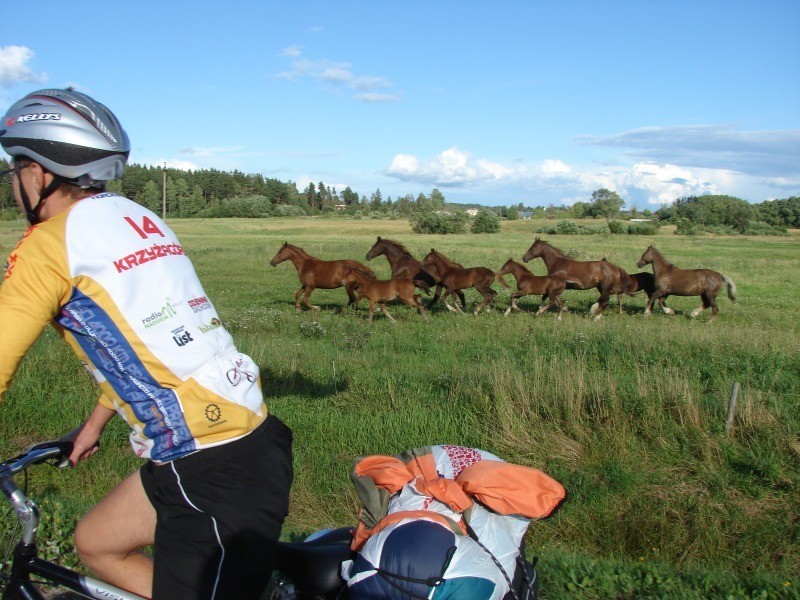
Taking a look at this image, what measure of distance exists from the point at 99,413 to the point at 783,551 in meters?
4.84

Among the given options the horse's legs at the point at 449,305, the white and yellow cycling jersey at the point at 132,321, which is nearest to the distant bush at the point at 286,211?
the horse's legs at the point at 449,305

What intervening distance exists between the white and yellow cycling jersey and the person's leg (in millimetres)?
150

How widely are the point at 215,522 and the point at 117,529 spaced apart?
0.35m

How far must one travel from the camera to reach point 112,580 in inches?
89.4

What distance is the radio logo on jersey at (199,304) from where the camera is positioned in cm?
217

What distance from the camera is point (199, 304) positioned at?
220 cm

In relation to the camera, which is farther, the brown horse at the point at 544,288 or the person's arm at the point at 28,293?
the brown horse at the point at 544,288

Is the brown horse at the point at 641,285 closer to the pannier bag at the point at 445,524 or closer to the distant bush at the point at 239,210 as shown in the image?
the pannier bag at the point at 445,524

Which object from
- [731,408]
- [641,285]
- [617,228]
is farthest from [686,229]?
[731,408]

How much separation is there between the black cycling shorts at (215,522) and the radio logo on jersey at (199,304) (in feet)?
1.42

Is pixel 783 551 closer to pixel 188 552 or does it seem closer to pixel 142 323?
pixel 188 552

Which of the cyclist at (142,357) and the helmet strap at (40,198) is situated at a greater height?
the helmet strap at (40,198)

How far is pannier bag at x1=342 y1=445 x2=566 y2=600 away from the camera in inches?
91.0

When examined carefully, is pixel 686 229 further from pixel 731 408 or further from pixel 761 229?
pixel 731 408
